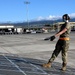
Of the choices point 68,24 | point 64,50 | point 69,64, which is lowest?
point 69,64

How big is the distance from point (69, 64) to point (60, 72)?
7.20 feet

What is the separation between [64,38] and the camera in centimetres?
1107

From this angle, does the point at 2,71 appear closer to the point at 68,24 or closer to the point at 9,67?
the point at 9,67

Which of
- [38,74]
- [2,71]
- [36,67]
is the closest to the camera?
[38,74]

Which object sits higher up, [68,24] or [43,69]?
[68,24]

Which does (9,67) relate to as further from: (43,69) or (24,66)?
(43,69)

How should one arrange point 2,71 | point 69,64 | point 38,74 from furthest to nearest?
point 69,64
point 2,71
point 38,74

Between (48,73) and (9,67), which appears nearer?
(48,73)

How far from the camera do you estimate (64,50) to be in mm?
11156

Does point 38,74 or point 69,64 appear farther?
point 69,64

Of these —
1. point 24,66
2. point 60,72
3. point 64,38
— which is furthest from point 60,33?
point 24,66

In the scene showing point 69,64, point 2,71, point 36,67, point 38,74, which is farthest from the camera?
point 69,64

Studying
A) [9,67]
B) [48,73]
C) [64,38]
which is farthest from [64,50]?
[9,67]

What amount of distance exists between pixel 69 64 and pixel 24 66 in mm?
1999
